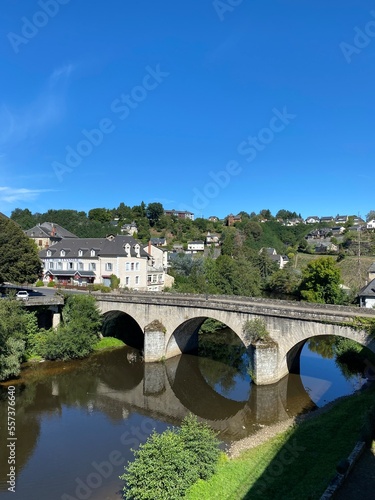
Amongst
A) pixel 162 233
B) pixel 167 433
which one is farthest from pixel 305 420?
pixel 162 233

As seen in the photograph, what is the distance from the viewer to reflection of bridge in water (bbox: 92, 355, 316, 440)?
2190cm

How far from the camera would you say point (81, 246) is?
168 ft

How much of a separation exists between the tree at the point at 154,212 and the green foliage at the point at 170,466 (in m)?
107

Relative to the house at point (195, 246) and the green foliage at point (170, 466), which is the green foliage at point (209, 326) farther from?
the house at point (195, 246)

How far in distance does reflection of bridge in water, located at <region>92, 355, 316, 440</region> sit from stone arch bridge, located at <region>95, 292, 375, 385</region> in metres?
1.52

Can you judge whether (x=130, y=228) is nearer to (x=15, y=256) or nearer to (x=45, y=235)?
(x=45, y=235)

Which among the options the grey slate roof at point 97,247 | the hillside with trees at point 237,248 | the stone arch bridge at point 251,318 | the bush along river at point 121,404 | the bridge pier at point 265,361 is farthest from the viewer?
the hillside with trees at point 237,248

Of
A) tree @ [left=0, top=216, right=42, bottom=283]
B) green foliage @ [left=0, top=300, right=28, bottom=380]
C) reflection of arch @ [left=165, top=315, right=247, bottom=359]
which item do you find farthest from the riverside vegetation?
reflection of arch @ [left=165, top=315, right=247, bottom=359]

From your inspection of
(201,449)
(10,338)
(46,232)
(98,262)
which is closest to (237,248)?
(46,232)

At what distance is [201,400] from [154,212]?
322 ft

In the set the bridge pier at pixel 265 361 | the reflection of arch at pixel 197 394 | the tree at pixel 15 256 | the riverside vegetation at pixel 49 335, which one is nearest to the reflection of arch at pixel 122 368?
the riverside vegetation at pixel 49 335

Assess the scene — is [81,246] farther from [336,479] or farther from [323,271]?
[336,479]

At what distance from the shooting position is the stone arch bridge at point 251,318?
77.0ft

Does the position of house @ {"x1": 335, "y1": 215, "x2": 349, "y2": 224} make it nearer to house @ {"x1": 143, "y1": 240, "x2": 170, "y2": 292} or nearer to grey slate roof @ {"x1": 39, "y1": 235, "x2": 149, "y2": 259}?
house @ {"x1": 143, "y1": 240, "x2": 170, "y2": 292}
